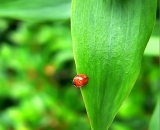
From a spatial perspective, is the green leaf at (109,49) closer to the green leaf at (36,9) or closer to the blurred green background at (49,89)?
the green leaf at (36,9)

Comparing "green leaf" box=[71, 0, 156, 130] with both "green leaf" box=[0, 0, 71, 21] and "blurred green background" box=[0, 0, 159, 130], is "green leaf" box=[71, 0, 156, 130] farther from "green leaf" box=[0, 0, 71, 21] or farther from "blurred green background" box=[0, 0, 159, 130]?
"blurred green background" box=[0, 0, 159, 130]

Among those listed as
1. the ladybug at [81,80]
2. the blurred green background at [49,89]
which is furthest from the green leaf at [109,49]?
the blurred green background at [49,89]

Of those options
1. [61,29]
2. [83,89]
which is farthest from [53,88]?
[83,89]

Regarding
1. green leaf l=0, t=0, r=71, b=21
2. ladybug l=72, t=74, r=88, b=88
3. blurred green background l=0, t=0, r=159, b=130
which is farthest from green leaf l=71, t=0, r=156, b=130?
blurred green background l=0, t=0, r=159, b=130

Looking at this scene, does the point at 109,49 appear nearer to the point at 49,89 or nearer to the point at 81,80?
the point at 81,80

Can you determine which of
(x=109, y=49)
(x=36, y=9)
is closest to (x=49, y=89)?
(x=36, y=9)

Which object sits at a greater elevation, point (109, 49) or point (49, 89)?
point (109, 49)
